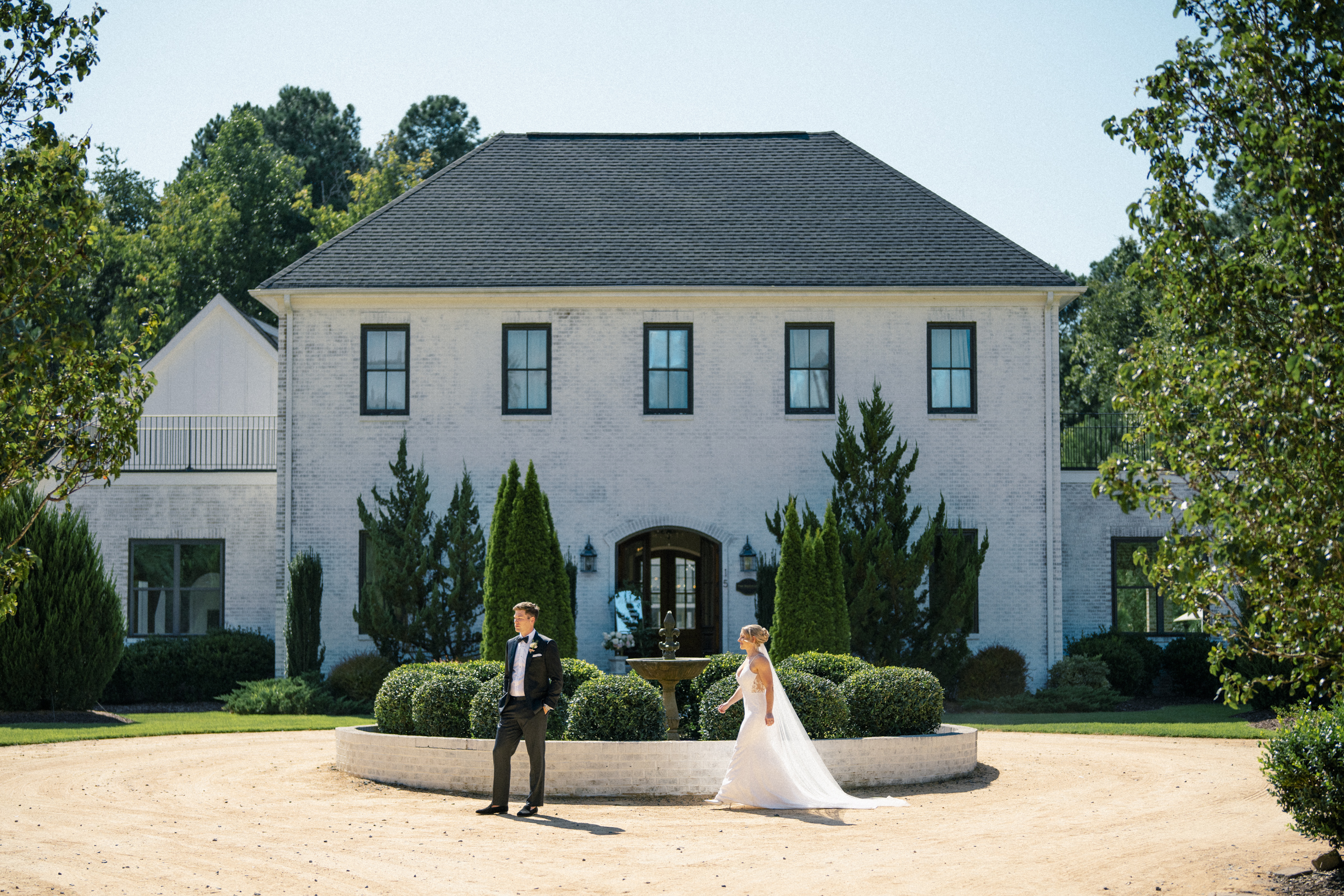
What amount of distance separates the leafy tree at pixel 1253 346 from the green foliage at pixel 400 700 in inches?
322

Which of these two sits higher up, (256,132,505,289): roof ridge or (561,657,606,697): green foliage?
(256,132,505,289): roof ridge

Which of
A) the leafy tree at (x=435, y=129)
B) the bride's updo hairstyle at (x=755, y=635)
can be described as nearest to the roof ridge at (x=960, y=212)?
the bride's updo hairstyle at (x=755, y=635)

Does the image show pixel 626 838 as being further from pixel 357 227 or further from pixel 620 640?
pixel 357 227

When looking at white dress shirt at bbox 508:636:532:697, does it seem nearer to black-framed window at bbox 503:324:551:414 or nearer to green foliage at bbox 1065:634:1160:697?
black-framed window at bbox 503:324:551:414

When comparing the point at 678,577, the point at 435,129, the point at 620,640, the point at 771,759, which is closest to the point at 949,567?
the point at 678,577

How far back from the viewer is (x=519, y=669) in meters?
11.6

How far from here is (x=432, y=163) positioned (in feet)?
186

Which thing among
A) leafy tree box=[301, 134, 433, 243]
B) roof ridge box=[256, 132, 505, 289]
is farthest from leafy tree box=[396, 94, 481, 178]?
roof ridge box=[256, 132, 505, 289]

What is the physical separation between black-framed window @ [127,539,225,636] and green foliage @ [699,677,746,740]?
15056mm

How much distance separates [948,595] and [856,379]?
424 centimetres

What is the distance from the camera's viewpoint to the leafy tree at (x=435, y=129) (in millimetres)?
61188

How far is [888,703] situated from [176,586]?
1665 cm

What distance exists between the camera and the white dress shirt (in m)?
11.6

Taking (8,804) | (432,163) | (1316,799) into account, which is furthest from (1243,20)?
(432,163)
